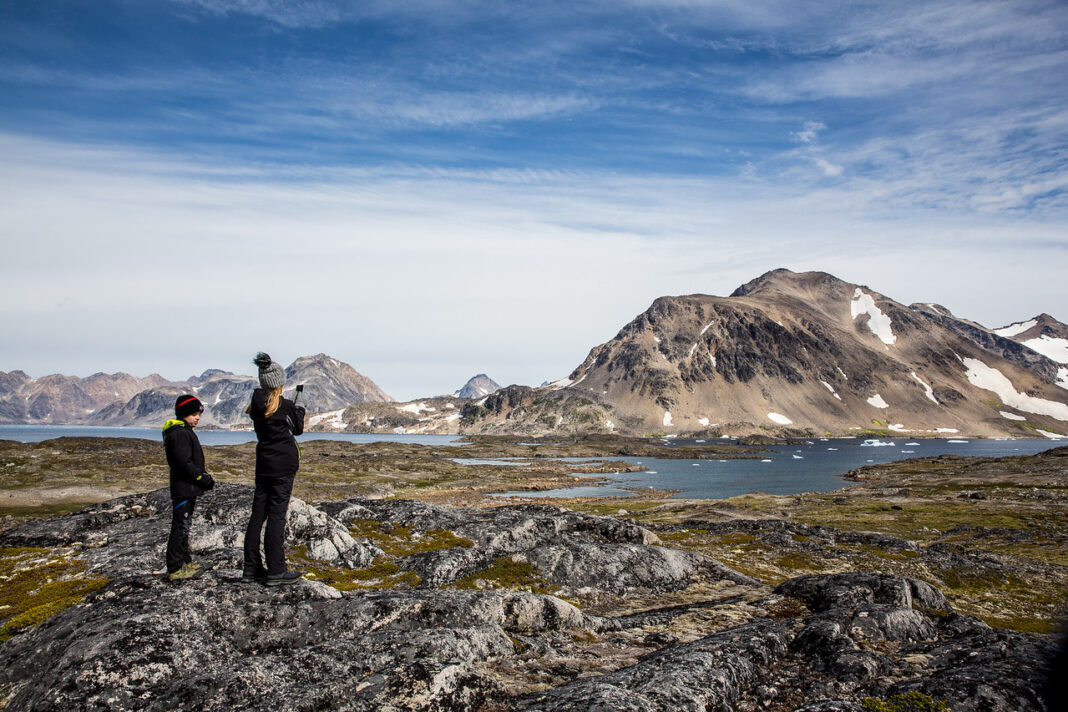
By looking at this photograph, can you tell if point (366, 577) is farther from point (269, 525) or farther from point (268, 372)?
point (268, 372)

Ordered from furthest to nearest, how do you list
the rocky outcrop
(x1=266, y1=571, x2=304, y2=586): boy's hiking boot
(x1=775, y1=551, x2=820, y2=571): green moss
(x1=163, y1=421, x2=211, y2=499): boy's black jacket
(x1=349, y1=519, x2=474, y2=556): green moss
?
(x1=775, y1=551, x2=820, y2=571): green moss < (x1=349, y1=519, x2=474, y2=556): green moss < (x1=163, y1=421, x2=211, y2=499): boy's black jacket < (x1=266, y1=571, x2=304, y2=586): boy's hiking boot < the rocky outcrop

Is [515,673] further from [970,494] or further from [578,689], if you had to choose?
[970,494]

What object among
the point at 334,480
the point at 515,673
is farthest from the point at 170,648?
the point at 334,480

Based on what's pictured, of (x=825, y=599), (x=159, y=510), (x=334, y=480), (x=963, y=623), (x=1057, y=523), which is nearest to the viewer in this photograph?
(x=963, y=623)

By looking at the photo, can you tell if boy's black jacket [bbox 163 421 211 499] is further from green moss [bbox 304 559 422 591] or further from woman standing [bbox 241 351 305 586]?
green moss [bbox 304 559 422 591]

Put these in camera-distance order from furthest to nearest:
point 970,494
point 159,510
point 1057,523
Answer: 1. point 970,494
2. point 1057,523
3. point 159,510

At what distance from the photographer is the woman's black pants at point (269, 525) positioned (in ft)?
44.0

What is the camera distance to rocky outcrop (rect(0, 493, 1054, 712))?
9453mm

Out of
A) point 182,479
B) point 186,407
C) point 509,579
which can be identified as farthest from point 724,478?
point 182,479

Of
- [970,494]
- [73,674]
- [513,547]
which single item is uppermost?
[73,674]

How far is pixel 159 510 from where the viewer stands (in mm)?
27344

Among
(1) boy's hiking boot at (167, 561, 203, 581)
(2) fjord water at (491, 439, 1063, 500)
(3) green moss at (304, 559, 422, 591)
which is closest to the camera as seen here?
(1) boy's hiking boot at (167, 561, 203, 581)

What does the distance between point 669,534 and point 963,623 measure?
29115mm

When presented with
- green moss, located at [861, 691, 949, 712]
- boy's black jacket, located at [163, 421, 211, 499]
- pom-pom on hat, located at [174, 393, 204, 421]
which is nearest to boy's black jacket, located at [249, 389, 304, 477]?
boy's black jacket, located at [163, 421, 211, 499]
